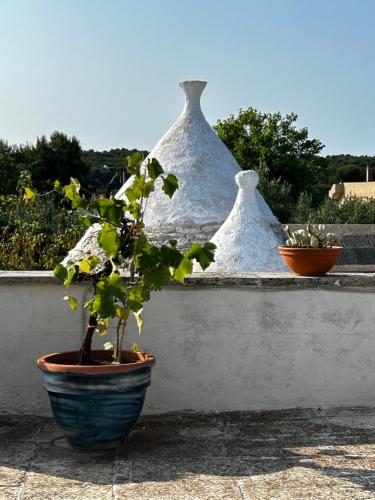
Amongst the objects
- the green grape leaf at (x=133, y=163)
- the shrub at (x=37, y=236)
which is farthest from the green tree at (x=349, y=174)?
the green grape leaf at (x=133, y=163)

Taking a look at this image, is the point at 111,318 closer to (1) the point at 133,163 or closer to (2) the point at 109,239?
(2) the point at 109,239

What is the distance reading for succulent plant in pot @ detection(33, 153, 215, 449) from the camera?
4258 millimetres

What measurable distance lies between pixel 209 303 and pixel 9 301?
1.31 meters

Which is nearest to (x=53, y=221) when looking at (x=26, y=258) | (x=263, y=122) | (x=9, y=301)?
(x=26, y=258)

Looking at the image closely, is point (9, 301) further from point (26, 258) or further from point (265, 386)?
point (26, 258)

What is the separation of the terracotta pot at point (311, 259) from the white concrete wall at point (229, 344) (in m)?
0.14

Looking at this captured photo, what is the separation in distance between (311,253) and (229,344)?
810mm

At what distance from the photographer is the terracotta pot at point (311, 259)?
16.8 ft

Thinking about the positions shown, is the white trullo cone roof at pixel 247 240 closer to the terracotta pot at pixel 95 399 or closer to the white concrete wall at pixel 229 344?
the white concrete wall at pixel 229 344

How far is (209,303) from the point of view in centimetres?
515

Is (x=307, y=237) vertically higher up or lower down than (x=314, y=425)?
higher up

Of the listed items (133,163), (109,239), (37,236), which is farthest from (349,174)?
(109,239)

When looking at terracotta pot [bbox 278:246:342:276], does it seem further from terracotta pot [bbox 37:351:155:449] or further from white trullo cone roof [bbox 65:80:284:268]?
white trullo cone roof [bbox 65:80:284:268]

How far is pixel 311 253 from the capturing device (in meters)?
5.11
